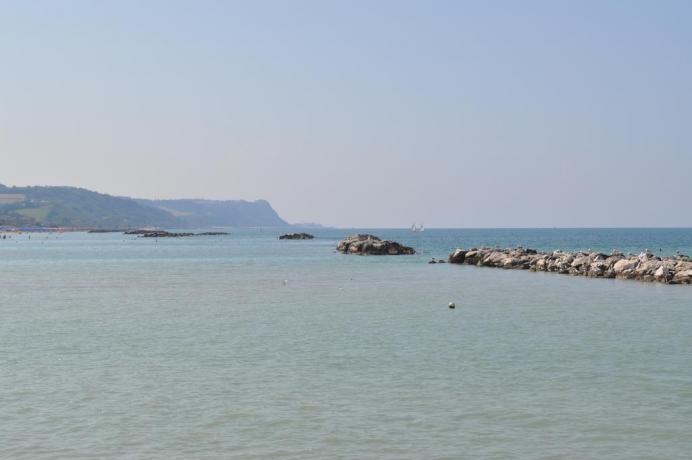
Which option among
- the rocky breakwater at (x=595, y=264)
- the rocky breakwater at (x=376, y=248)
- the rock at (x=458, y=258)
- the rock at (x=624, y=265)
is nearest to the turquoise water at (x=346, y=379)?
the rocky breakwater at (x=595, y=264)

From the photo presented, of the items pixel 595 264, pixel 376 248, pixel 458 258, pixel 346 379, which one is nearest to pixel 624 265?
pixel 595 264

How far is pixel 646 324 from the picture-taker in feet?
98.0

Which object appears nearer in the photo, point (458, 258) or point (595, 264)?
point (595, 264)

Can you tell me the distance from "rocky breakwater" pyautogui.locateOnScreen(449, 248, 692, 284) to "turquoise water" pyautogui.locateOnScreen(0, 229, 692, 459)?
15339 millimetres

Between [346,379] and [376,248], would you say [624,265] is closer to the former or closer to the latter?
[346,379]

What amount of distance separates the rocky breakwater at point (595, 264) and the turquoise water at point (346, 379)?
15339 mm

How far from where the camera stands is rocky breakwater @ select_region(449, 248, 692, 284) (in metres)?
53.1

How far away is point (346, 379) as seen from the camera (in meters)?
19.0

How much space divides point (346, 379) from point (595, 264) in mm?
46163

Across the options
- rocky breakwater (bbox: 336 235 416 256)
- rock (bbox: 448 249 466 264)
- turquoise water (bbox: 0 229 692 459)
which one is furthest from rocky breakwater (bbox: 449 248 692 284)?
rocky breakwater (bbox: 336 235 416 256)

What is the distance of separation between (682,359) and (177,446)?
595 inches

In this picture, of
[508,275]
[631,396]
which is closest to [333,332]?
[631,396]

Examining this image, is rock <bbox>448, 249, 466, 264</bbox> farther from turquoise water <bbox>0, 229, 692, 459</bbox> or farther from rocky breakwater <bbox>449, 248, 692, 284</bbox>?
turquoise water <bbox>0, 229, 692, 459</bbox>

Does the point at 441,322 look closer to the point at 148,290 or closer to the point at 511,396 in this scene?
the point at 511,396
